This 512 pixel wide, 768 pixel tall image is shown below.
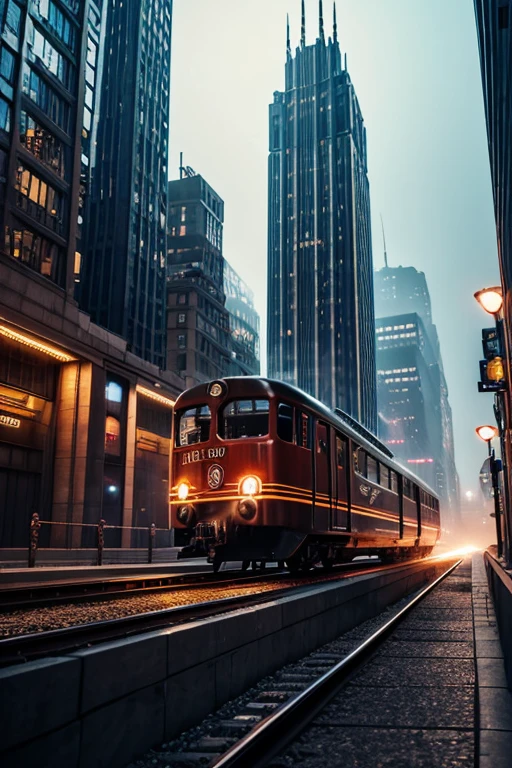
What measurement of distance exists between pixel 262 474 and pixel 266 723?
7.06 meters

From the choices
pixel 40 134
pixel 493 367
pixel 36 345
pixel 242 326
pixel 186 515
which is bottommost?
pixel 186 515

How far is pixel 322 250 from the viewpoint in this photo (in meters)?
173

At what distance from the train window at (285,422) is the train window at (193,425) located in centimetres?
148

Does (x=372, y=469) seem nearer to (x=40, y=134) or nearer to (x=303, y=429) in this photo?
(x=303, y=429)

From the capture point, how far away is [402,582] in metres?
14.6

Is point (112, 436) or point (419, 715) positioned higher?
point (112, 436)

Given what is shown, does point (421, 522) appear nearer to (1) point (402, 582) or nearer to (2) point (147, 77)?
(1) point (402, 582)

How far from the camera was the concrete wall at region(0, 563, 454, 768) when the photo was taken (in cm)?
288

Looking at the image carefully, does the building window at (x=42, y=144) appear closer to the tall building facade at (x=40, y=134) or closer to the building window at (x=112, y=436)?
the tall building facade at (x=40, y=134)

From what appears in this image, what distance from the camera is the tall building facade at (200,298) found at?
6969 cm

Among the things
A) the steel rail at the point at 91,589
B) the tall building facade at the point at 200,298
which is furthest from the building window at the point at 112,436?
the tall building facade at the point at 200,298

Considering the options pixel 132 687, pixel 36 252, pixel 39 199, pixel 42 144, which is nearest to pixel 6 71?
pixel 42 144

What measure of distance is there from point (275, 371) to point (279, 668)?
16936 centimetres

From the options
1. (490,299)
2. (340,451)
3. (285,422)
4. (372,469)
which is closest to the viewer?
(285,422)
